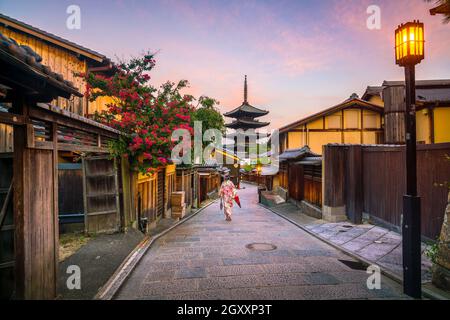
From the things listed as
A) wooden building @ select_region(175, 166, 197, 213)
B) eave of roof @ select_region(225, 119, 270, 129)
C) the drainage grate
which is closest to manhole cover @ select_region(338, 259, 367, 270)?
the drainage grate

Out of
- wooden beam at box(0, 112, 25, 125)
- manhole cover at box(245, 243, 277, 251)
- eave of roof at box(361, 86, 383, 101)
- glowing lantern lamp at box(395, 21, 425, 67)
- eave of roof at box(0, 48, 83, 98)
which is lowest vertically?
manhole cover at box(245, 243, 277, 251)

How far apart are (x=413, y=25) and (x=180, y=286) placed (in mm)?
6772

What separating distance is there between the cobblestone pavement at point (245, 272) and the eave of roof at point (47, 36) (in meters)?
9.98

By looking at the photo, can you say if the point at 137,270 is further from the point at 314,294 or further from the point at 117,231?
the point at 314,294

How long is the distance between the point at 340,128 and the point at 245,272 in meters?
19.2

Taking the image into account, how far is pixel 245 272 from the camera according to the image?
5.92 m

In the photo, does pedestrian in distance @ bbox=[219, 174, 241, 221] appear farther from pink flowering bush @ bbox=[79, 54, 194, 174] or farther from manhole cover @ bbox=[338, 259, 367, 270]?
manhole cover @ bbox=[338, 259, 367, 270]

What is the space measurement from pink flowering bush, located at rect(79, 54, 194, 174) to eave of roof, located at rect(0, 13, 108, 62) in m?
3.39

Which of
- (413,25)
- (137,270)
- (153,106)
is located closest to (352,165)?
(413,25)

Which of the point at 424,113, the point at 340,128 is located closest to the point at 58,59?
the point at 340,128

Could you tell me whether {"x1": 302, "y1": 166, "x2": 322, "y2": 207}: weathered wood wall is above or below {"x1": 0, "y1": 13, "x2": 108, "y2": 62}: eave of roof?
below

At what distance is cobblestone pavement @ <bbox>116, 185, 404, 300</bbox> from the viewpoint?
4895 millimetres

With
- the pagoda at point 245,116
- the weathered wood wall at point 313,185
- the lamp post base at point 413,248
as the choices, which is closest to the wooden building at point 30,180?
the lamp post base at point 413,248

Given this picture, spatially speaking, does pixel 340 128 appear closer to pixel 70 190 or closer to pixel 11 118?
pixel 70 190
